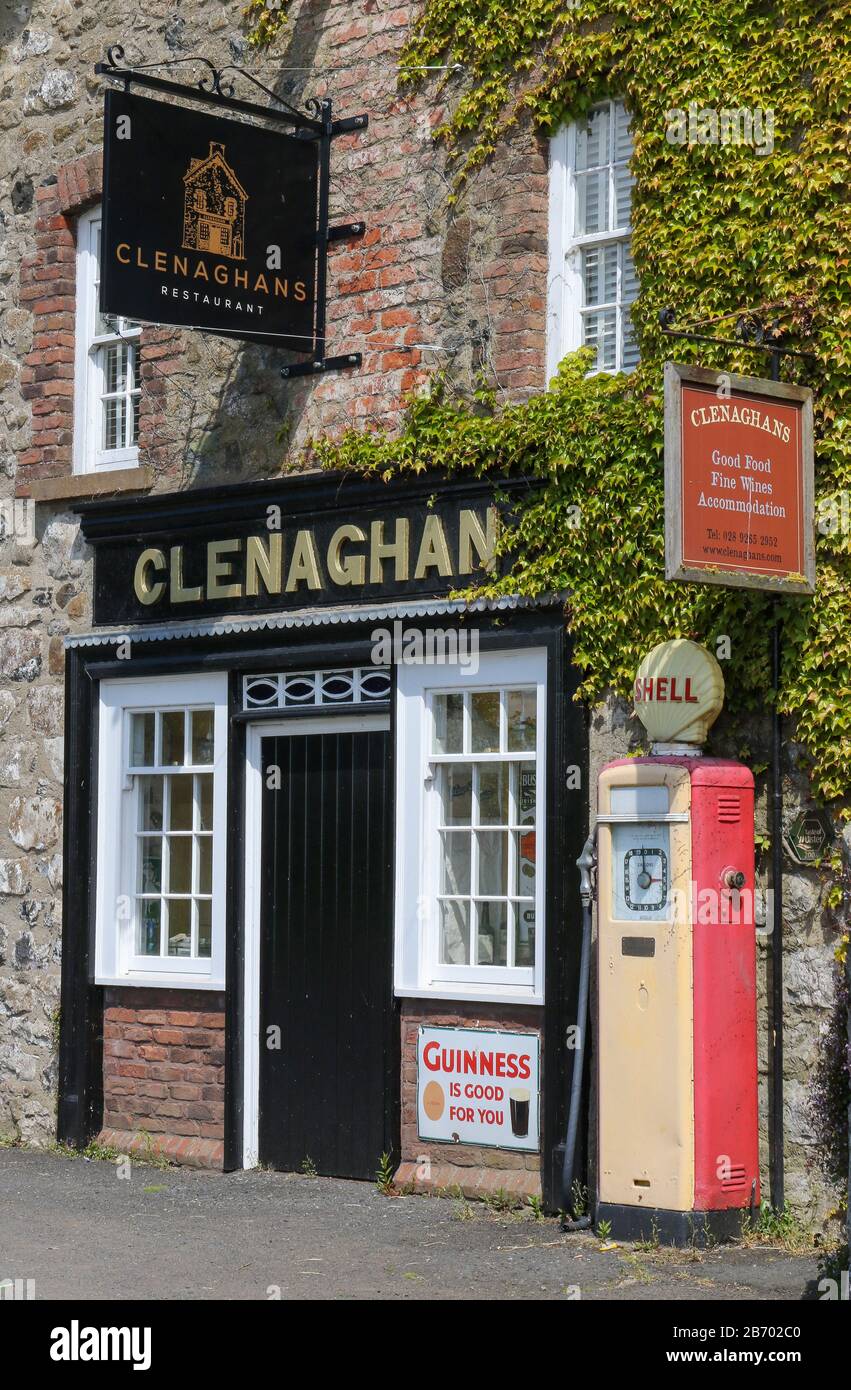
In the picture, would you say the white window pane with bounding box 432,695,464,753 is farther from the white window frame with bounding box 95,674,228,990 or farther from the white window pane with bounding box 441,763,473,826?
the white window frame with bounding box 95,674,228,990

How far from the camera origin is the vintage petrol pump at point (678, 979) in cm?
795

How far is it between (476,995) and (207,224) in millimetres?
3991

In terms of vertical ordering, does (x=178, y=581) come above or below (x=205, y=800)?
above

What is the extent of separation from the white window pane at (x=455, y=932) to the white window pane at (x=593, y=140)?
144 inches

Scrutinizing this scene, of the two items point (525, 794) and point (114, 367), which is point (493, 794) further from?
point (114, 367)

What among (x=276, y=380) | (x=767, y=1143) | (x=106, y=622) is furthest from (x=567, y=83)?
(x=767, y=1143)

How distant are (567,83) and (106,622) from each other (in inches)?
161

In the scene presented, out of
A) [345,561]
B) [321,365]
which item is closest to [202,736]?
[345,561]

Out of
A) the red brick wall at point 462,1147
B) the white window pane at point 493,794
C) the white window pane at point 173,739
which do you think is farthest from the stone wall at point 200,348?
the red brick wall at point 462,1147

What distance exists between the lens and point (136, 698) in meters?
11.3

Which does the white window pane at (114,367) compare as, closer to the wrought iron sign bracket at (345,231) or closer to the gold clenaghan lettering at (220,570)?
the gold clenaghan lettering at (220,570)

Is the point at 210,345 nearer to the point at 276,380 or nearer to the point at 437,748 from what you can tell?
the point at 276,380

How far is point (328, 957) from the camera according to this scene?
10.3 meters

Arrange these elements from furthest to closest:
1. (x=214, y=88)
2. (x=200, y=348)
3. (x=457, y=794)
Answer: (x=200, y=348)
(x=214, y=88)
(x=457, y=794)
